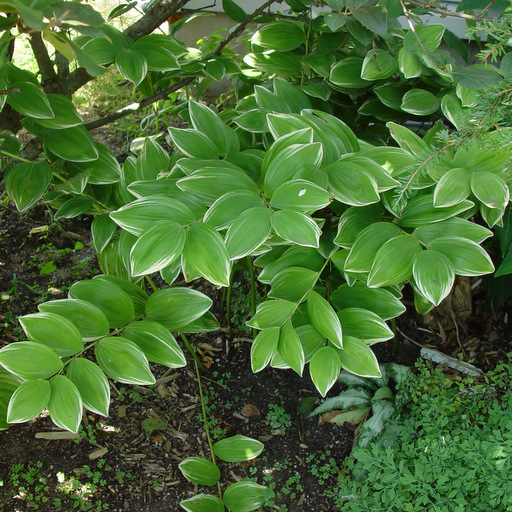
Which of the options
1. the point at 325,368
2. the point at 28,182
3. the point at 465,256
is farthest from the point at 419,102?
the point at 28,182

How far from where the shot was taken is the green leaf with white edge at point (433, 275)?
93cm

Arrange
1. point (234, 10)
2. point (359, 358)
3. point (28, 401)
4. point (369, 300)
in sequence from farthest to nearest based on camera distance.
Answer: point (234, 10) < point (369, 300) < point (359, 358) < point (28, 401)

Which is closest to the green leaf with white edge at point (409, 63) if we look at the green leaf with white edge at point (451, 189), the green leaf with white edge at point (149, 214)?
the green leaf with white edge at point (451, 189)

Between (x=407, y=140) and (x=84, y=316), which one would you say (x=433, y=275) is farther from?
(x=84, y=316)

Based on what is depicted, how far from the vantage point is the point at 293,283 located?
3.70 ft

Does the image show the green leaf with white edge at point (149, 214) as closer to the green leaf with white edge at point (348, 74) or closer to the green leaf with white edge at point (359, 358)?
the green leaf with white edge at point (359, 358)

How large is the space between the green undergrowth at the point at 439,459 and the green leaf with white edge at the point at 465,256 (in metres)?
0.49

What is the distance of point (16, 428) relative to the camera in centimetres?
157

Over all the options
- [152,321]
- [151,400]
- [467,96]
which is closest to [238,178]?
[152,321]

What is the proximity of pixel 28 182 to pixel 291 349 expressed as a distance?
75 centimetres

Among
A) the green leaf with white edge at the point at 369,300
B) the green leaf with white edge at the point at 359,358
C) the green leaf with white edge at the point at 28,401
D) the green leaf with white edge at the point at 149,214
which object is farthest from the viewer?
the green leaf with white edge at the point at 369,300

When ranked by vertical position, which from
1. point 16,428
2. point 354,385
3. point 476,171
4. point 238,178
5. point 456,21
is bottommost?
point 354,385

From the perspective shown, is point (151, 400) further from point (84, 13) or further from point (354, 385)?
point (84, 13)

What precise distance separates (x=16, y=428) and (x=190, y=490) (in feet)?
1.89
